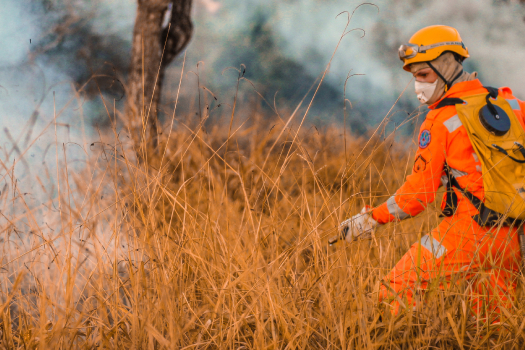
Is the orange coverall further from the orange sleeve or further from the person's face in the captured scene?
the person's face

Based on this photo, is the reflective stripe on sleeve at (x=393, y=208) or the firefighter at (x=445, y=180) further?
the reflective stripe on sleeve at (x=393, y=208)

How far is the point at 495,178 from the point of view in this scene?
5.16 feet

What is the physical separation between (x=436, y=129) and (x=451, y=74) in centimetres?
35

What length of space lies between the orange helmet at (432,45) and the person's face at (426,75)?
57mm

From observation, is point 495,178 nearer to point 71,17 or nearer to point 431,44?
point 431,44

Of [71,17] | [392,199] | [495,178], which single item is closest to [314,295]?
[392,199]

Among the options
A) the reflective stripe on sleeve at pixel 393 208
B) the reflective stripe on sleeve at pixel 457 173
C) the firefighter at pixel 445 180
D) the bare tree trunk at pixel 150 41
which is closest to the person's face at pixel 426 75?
the firefighter at pixel 445 180

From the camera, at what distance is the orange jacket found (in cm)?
163

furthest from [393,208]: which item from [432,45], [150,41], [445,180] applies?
[150,41]

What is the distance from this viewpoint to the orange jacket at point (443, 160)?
1.63 meters

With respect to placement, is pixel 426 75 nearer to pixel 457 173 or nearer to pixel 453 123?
pixel 453 123

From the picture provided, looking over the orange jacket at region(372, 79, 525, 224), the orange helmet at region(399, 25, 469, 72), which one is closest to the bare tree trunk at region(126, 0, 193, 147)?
the orange helmet at region(399, 25, 469, 72)

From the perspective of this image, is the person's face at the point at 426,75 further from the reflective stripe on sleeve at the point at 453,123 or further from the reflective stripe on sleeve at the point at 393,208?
the reflective stripe on sleeve at the point at 393,208

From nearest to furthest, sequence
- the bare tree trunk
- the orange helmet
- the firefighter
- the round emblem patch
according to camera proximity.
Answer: the firefighter, the round emblem patch, the orange helmet, the bare tree trunk
